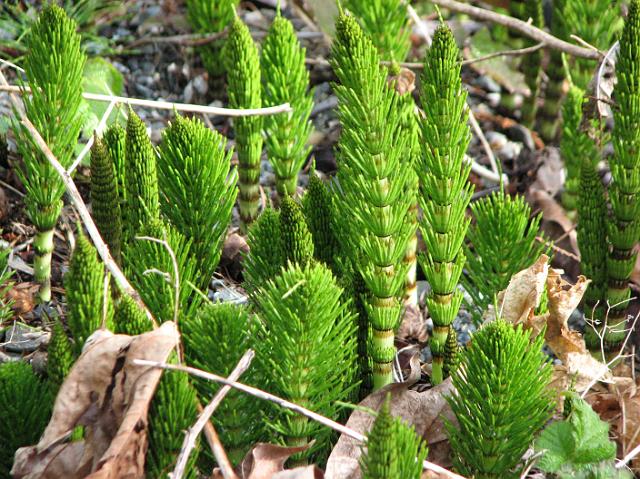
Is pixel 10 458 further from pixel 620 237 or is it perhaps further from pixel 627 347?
pixel 627 347

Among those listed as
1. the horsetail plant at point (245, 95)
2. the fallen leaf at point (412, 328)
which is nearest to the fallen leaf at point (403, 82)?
the horsetail plant at point (245, 95)

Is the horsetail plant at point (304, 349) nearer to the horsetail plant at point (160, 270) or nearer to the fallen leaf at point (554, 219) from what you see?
the horsetail plant at point (160, 270)

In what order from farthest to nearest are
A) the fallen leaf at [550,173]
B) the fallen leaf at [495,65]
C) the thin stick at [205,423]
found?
the fallen leaf at [495,65] → the fallen leaf at [550,173] → the thin stick at [205,423]

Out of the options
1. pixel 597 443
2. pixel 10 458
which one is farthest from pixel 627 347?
pixel 10 458

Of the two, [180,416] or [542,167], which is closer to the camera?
[180,416]

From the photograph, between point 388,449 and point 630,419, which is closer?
point 388,449

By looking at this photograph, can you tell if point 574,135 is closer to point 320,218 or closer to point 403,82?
point 403,82

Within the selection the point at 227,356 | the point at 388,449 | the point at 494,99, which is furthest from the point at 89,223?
the point at 494,99
